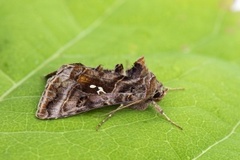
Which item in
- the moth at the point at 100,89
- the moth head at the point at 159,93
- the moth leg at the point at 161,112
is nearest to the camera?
the moth leg at the point at 161,112

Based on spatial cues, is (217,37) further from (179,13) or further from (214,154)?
(214,154)

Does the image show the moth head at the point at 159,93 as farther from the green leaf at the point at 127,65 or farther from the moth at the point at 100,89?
the green leaf at the point at 127,65

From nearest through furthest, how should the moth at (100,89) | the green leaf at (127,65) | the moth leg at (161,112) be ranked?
1. the green leaf at (127,65)
2. the moth leg at (161,112)
3. the moth at (100,89)

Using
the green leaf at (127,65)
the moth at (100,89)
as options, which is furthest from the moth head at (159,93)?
the green leaf at (127,65)

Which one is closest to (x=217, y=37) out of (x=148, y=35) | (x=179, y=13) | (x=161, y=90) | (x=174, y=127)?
(x=179, y=13)

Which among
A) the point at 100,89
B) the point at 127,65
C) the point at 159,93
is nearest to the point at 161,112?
the point at 159,93

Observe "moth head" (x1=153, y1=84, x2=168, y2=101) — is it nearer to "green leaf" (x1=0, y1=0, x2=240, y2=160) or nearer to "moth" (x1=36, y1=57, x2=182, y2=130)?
"moth" (x1=36, y1=57, x2=182, y2=130)
